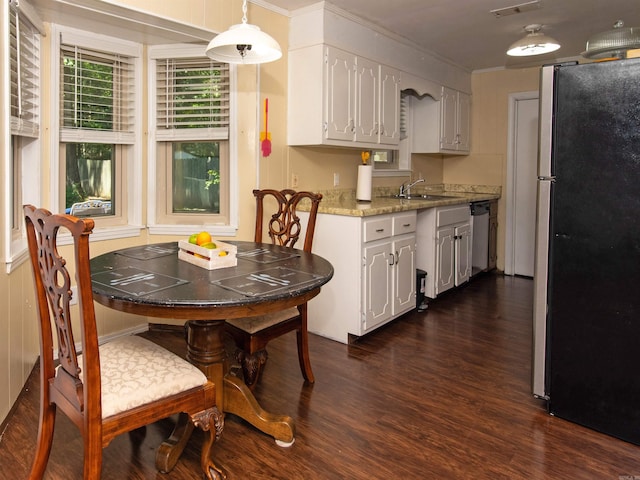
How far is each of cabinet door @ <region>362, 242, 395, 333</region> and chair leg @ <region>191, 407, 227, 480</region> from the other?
162 centimetres

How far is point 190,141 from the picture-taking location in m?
3.35

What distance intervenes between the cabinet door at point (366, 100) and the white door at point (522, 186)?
227 cm

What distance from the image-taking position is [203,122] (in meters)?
3.30

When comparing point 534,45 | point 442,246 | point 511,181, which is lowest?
point 442,246

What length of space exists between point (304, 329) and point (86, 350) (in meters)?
1.34

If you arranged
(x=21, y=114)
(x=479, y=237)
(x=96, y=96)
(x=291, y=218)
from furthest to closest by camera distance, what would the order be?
(x=479, y=237) → (x=96, y=96) → (x=291, y=218) → (x=21, y=114)

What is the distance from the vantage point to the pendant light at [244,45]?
6.33ft

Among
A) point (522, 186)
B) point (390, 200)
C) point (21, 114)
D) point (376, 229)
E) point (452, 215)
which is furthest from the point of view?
point (522, 186)

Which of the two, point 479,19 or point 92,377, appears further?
point 479,19

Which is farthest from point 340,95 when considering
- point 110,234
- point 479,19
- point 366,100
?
point 110,234

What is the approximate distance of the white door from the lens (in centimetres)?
529

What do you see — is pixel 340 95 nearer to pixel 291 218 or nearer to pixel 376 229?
pixel 376 229

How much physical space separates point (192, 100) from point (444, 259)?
251cm

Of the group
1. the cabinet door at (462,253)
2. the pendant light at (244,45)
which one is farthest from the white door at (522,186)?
the pendant light at (244,45)
